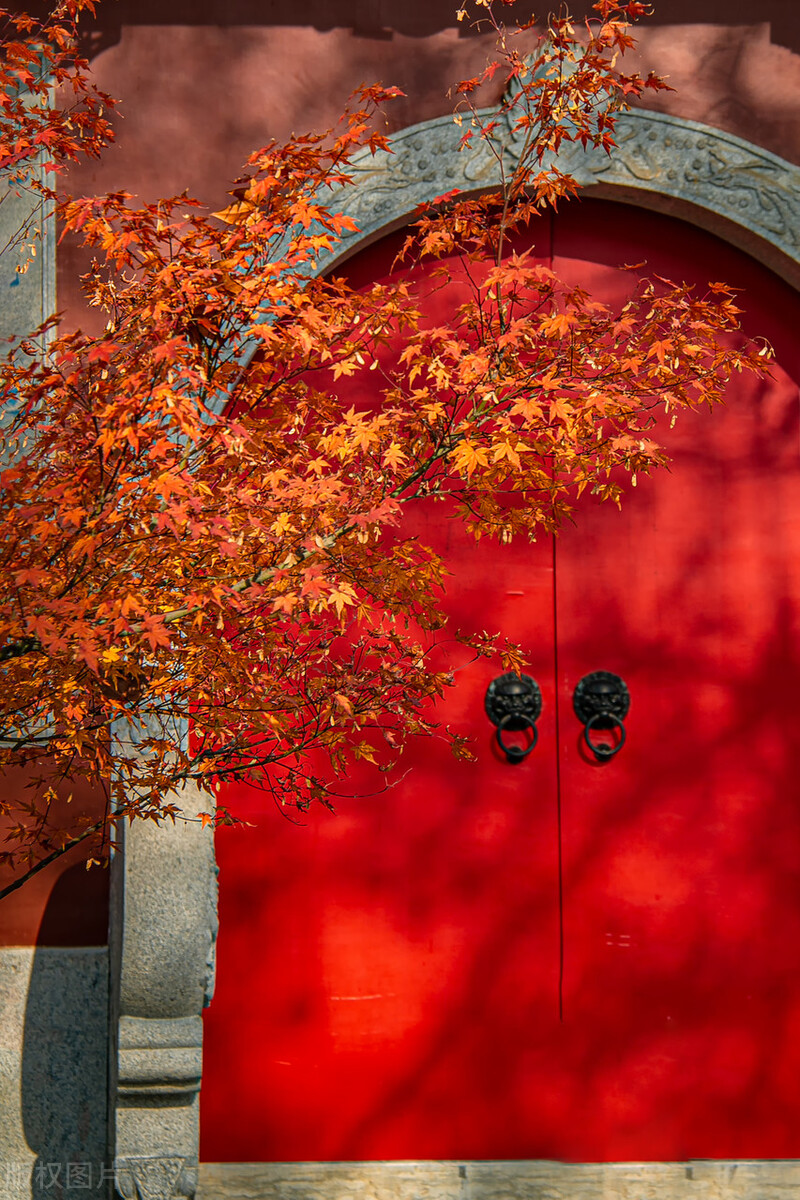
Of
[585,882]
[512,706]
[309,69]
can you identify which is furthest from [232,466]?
[585,882]

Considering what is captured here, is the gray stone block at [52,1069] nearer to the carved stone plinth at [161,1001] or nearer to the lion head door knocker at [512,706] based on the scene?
the carved stone plinth at [161,1001]

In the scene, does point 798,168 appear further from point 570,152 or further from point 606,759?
point 606,759

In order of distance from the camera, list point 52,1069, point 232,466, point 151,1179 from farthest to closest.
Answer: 1. point 52,1069
2. point 151,1179
3. point 232,466

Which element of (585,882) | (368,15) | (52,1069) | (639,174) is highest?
(368,15)

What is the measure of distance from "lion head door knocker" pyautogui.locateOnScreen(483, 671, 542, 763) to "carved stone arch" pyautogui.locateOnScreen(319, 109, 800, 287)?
1.86 m

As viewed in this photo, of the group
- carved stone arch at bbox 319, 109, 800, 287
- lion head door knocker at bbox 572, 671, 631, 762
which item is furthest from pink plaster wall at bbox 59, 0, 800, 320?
lion head door knocker at bbox 572, 671, 631, 762

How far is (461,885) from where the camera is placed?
187 inches

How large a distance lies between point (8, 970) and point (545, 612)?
2574 millimetres

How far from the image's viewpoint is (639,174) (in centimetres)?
468

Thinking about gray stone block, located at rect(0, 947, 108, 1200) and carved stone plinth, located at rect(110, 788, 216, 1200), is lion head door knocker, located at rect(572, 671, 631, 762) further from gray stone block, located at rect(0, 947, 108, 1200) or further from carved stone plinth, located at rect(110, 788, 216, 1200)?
gray stone block, located at rect(0, 947, 108, 1200)

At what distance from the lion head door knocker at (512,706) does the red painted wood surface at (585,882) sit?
0.06 m

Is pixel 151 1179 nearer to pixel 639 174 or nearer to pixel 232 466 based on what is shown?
pixel 232 466

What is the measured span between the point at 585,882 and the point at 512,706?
79 centimetres

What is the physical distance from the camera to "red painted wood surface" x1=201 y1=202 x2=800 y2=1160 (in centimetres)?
467
